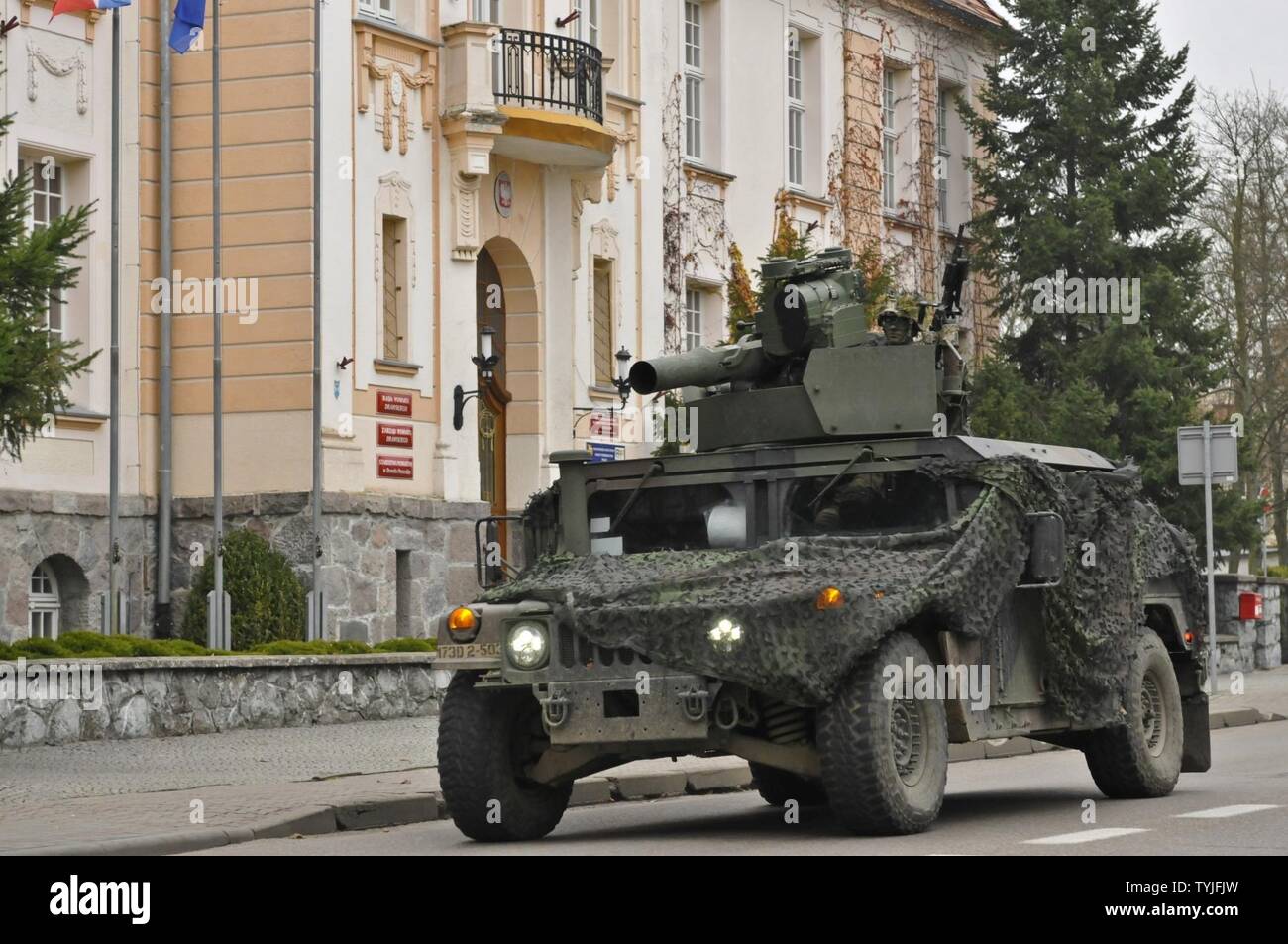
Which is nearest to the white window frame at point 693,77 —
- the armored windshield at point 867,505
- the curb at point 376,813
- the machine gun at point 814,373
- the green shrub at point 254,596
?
the green shrub at point 254,596

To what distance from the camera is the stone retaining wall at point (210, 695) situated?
60.5ft

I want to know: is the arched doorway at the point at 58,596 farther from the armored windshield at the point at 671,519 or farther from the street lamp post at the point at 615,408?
the armored windshield at the point at 671,519

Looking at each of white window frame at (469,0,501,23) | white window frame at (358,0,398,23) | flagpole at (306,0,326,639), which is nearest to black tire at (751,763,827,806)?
flagpole at (306,0,326,639)

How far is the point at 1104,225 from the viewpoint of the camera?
3609 centimetres

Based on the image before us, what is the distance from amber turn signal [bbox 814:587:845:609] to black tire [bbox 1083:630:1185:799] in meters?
3.12

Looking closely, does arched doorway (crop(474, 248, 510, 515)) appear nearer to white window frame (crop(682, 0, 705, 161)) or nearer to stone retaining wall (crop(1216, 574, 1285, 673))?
white window frame (crop(682, 0, 705, 161))

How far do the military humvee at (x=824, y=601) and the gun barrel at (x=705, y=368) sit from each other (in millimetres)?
14

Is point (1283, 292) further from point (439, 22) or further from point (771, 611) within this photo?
point (771, 611)

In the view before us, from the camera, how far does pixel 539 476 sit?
101ft

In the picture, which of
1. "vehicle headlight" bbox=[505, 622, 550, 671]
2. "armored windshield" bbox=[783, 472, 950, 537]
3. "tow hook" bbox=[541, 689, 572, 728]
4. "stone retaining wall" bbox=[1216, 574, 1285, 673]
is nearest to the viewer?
"tow hook" bbox=[541, 689, 572, 728]

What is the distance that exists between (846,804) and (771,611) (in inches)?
38.6

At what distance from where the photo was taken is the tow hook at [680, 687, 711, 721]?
37.5 feet
